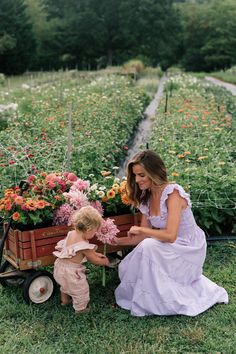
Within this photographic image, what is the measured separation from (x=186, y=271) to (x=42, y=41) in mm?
48736

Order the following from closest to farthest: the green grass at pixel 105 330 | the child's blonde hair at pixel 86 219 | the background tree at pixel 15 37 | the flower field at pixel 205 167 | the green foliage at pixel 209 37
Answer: the green grass at pixel 105 330
the child's blonde hair at pixel 86 219
the flower field at pixel 205 167
the background tree at pixel 15 37
the green foliage at pixel 209 37

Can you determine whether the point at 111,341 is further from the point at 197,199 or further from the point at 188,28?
the point at 188,28

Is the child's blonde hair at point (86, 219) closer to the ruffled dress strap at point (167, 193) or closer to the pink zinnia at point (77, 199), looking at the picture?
the pink zinnia at point (77, 199)

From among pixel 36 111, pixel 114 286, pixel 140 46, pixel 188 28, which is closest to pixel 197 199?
pixel 114 286

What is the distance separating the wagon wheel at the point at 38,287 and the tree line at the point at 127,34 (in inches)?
1713

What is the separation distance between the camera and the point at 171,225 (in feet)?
11.0

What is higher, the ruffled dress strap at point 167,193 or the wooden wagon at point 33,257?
the ruffled dress strap at point 167,193

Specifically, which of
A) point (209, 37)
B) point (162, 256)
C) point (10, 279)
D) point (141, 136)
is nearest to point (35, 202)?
point (10, 279)

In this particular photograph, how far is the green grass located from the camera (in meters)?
3.01

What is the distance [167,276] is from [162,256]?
0.15m

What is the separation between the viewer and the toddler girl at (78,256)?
3.28 m

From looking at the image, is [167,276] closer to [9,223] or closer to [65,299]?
[65,299]

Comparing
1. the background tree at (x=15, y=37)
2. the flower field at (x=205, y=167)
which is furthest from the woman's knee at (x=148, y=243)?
the background tree at (x=15, y=37)

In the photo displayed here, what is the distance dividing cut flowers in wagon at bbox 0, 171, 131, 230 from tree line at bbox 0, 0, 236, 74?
4313 centimetres
